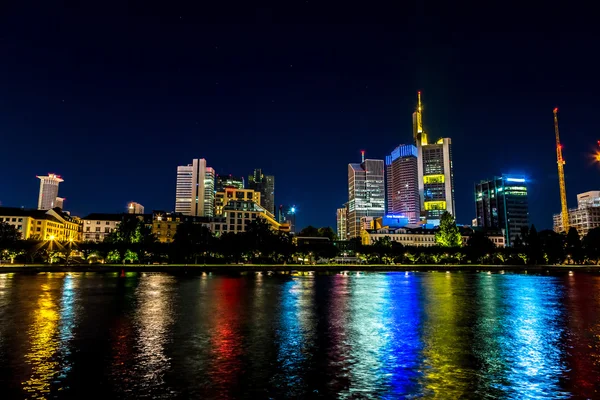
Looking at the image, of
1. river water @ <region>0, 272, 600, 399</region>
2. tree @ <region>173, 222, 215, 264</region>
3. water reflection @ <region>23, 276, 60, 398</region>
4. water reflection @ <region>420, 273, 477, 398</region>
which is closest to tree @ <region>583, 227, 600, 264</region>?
tree @ <region>173, 222, 215, 264</region>

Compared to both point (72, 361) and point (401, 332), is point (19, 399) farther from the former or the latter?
point (401, 332)

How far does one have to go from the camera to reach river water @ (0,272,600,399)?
16.0m

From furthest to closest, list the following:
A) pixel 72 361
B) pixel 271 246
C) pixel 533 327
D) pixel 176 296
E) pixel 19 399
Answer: pixel 271 246 < pixel 176 296 < pixel 533 327 < pixel 72 361 < pixel 19 399

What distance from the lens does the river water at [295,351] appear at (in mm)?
16016

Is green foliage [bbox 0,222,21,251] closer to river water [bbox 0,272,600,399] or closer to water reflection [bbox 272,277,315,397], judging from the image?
river water [bbox 0,272,600,399]

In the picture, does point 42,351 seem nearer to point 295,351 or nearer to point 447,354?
point 295,351

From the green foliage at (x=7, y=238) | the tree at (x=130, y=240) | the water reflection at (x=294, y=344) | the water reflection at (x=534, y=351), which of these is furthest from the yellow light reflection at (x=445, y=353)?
the green foliage at (x=7, y=238)

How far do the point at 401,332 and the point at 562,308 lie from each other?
936 inches

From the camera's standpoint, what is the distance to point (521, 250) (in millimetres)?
177000

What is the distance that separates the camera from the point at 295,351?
22.3m

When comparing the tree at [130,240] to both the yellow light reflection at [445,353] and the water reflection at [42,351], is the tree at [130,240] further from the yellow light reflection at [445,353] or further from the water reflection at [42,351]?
the yellow light reflection at [445,353]

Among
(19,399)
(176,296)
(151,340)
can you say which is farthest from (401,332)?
(176,296)

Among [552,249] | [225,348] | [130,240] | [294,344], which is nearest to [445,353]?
[294,344]

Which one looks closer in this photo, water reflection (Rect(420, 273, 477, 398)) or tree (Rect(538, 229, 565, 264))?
water reflection (Rect(420, 273, 477, 398))
